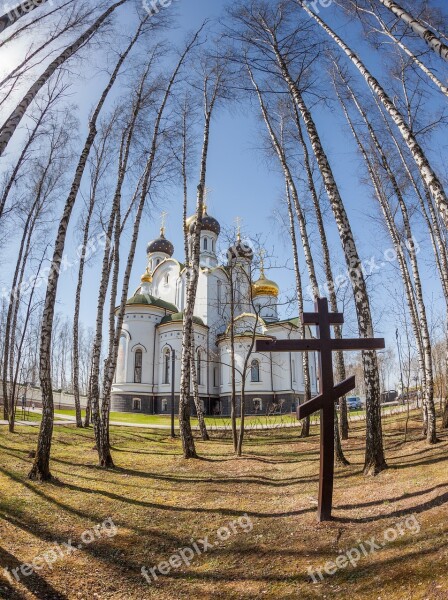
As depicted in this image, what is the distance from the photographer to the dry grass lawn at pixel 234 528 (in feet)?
11.4

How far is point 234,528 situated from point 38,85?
26.0 feet

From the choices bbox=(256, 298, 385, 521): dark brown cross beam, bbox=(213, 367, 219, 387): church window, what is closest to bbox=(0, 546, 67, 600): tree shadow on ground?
bbox=(256, 298, 385, 521): dark brown cross beam

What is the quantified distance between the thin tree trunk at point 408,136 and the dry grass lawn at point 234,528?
380 cm

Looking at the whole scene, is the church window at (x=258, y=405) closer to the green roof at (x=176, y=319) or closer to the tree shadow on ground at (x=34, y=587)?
the green roof at (x=176, y=319)

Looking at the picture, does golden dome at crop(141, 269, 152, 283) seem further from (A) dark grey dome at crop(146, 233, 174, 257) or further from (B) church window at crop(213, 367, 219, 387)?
(B) church window at crop(213, 367, 219, 387)

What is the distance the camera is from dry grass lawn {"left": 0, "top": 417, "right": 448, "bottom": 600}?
3479 mm

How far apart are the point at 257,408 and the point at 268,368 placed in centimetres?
317

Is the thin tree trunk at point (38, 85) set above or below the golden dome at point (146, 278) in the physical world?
below

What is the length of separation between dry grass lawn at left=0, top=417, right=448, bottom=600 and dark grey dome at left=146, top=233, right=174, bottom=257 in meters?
33.2

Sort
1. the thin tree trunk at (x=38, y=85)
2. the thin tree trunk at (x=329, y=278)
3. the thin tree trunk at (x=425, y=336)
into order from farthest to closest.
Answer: the thin tree trunk at (x=329, y=278), the thin tree trunk at (x=425, y=336), the thin tree trunk at (x=38, y=85)

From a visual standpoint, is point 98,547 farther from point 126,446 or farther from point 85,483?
point 126,446

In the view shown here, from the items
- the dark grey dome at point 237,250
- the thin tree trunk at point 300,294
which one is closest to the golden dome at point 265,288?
the thin tree trunk at point 300,294

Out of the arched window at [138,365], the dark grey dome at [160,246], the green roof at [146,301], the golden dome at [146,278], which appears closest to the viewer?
the arched window at [138,365]

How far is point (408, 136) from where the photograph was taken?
20.4 ft
